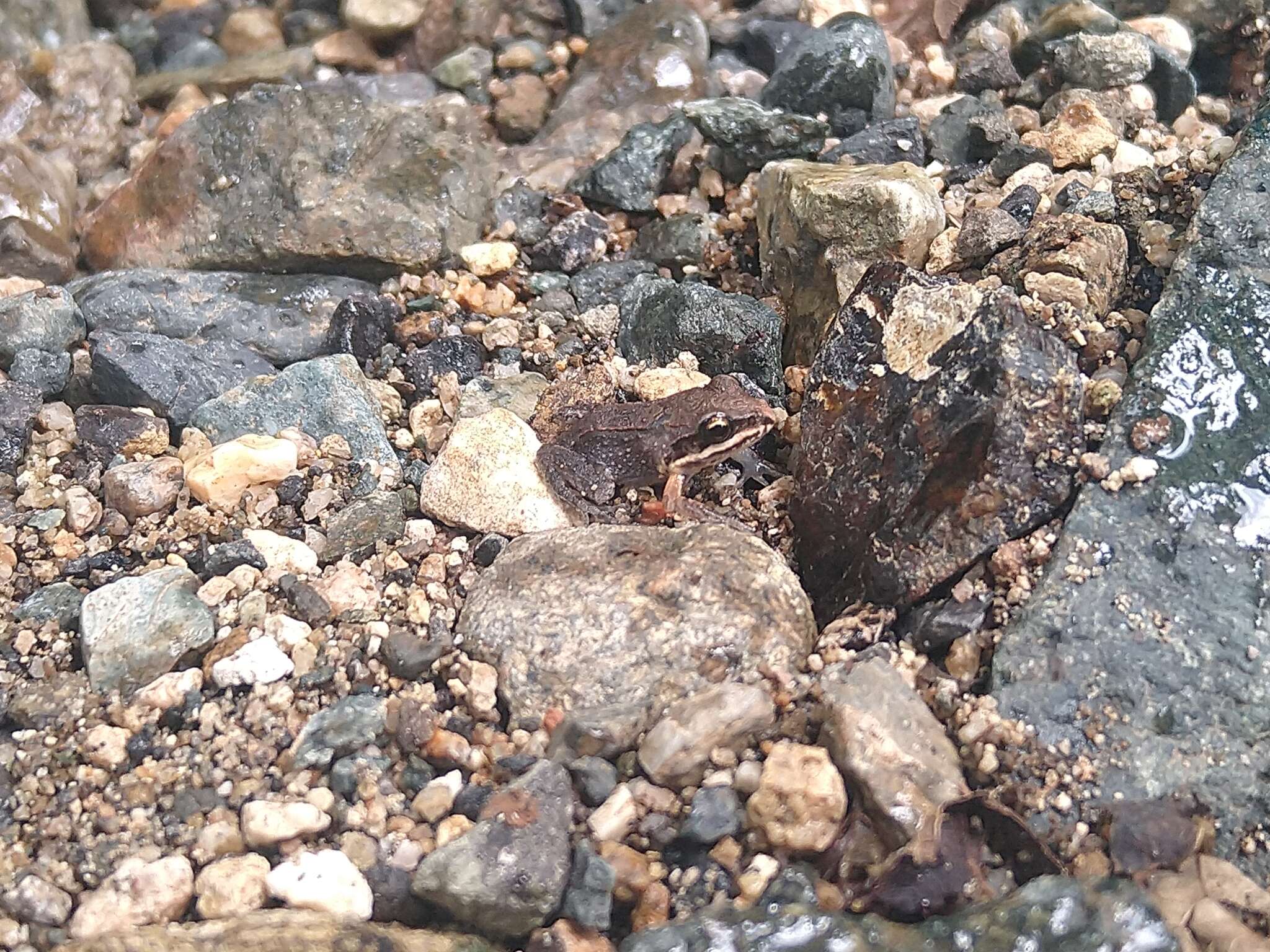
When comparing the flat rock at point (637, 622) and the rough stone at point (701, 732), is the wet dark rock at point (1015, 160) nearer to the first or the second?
the flat rock at point (637, 622)

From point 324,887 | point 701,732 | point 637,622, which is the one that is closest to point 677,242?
point 637,622

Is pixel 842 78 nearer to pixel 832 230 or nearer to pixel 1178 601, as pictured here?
pixel 832 230

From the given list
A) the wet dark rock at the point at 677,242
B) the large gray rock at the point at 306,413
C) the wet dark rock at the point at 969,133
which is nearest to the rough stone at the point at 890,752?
the large gray rock at the point at 306,413

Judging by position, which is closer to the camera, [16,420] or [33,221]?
[16,420]

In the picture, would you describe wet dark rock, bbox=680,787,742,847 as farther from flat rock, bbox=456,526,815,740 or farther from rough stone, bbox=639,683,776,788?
flat rock, bbox=456,526,815,740

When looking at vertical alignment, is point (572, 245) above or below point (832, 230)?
below

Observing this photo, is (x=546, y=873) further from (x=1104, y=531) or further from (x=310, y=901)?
(x=1104, y=531)

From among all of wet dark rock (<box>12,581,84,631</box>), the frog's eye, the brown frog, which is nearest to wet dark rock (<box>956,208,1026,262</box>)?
the brown frog
